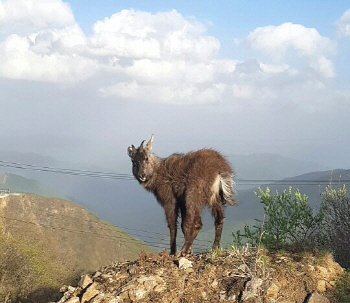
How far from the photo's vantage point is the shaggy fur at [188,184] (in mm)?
9180

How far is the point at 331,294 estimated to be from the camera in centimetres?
661

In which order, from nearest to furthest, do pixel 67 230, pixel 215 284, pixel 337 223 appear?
pixel 215 284 → pixel 337 223 → pixel 67 230

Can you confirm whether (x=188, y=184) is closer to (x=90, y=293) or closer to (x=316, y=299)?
(x=90, y=293)

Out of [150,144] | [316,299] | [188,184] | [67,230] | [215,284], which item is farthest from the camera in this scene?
[67,230]

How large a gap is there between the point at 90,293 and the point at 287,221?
15.5 ft

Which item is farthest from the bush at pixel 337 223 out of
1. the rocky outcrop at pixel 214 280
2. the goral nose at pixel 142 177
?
the goral nose at pixel 142 177

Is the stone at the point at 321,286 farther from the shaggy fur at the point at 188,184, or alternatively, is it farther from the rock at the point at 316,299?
the shaggy fur at the point at 188,184

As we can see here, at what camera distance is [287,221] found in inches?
375

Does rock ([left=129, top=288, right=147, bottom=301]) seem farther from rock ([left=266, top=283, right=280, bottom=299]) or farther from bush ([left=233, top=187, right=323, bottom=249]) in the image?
bush ([left=233, top=187, right=323, bottom=249])

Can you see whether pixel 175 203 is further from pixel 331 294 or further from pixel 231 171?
pixel 331 294

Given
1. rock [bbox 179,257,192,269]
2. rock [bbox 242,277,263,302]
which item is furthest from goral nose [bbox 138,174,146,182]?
rock [bbox 242,277,263,302]

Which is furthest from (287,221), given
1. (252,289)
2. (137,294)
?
(137,294)

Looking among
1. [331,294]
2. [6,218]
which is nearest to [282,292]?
[331,294]

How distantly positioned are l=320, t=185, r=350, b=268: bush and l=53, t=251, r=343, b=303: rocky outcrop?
2.08 m
